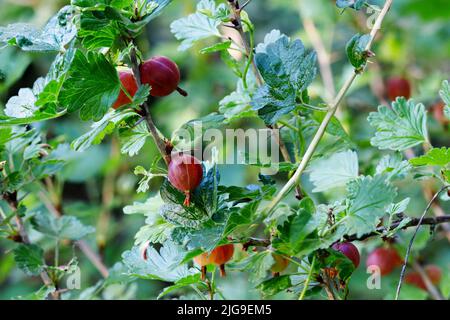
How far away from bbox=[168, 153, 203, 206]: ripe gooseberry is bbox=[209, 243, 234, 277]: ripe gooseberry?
6 cm

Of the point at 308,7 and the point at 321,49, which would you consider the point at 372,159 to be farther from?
the point at 308,7

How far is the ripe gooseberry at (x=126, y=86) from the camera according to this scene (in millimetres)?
564

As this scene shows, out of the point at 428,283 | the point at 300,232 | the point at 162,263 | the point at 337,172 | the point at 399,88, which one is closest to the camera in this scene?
the point at 300,232

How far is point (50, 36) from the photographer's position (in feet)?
1.72

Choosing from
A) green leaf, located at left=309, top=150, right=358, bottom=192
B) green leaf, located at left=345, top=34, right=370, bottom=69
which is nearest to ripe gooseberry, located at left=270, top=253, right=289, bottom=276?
green leaf, located at left=309, top=150, right=358, bottom=192

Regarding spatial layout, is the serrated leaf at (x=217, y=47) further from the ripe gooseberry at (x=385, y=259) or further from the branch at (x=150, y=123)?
the ripe gooseberry at (x=385, y=259)

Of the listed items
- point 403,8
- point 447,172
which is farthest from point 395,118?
point 403,8

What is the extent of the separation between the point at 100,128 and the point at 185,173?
0.27ft

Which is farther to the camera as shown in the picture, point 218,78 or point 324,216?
point 218,78

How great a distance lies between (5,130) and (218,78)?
112cm

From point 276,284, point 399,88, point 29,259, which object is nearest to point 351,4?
point 276,284

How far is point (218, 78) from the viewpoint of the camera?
1.72 metres

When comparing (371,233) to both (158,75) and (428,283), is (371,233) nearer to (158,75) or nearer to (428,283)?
(158,75)
